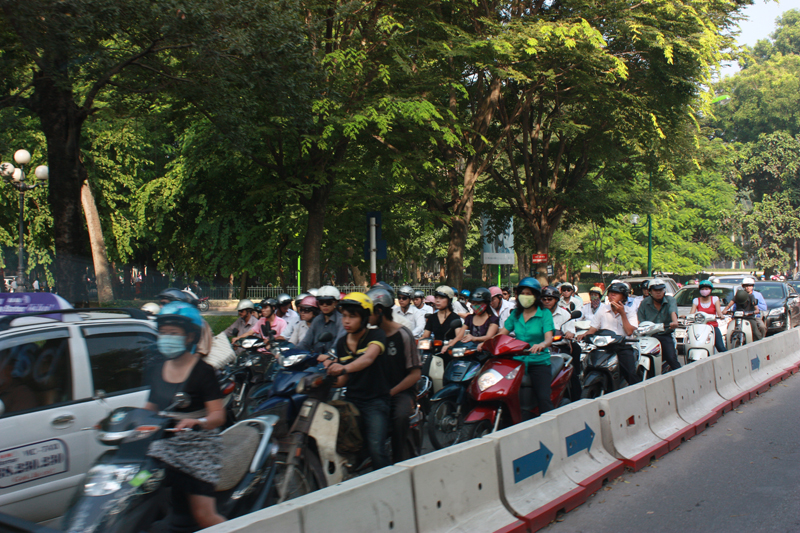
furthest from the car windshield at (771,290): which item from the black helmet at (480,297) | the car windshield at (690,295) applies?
the black helmet at (480,297)

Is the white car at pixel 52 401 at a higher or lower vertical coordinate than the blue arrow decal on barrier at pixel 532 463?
higher

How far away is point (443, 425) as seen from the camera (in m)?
6.94

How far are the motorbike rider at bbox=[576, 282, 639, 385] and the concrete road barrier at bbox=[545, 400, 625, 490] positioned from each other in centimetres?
235

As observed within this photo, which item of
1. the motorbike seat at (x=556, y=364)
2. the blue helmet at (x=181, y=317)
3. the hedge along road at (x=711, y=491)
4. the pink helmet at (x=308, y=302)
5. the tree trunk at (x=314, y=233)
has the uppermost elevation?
the tree trunk at (x=314, y=233)

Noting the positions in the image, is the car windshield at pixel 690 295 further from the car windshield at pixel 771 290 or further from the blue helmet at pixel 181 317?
the blue helmet at pixel 181 317

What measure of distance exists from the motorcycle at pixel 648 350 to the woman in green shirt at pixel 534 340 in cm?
321

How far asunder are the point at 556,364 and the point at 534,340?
71 centimetres

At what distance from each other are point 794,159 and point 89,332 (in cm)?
7576

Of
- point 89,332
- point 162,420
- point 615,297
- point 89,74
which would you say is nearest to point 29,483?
point 89,332

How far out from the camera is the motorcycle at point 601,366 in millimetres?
8594

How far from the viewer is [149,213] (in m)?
31.2

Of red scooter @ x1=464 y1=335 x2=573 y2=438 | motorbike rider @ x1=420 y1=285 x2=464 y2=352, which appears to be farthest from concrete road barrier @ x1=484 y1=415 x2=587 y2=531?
motorbike rider @ x1=420 y1=285 x2=464 y2=352

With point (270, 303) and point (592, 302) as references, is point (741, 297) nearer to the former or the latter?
point (592, 302)

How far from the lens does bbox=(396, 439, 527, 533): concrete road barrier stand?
14.5ft
